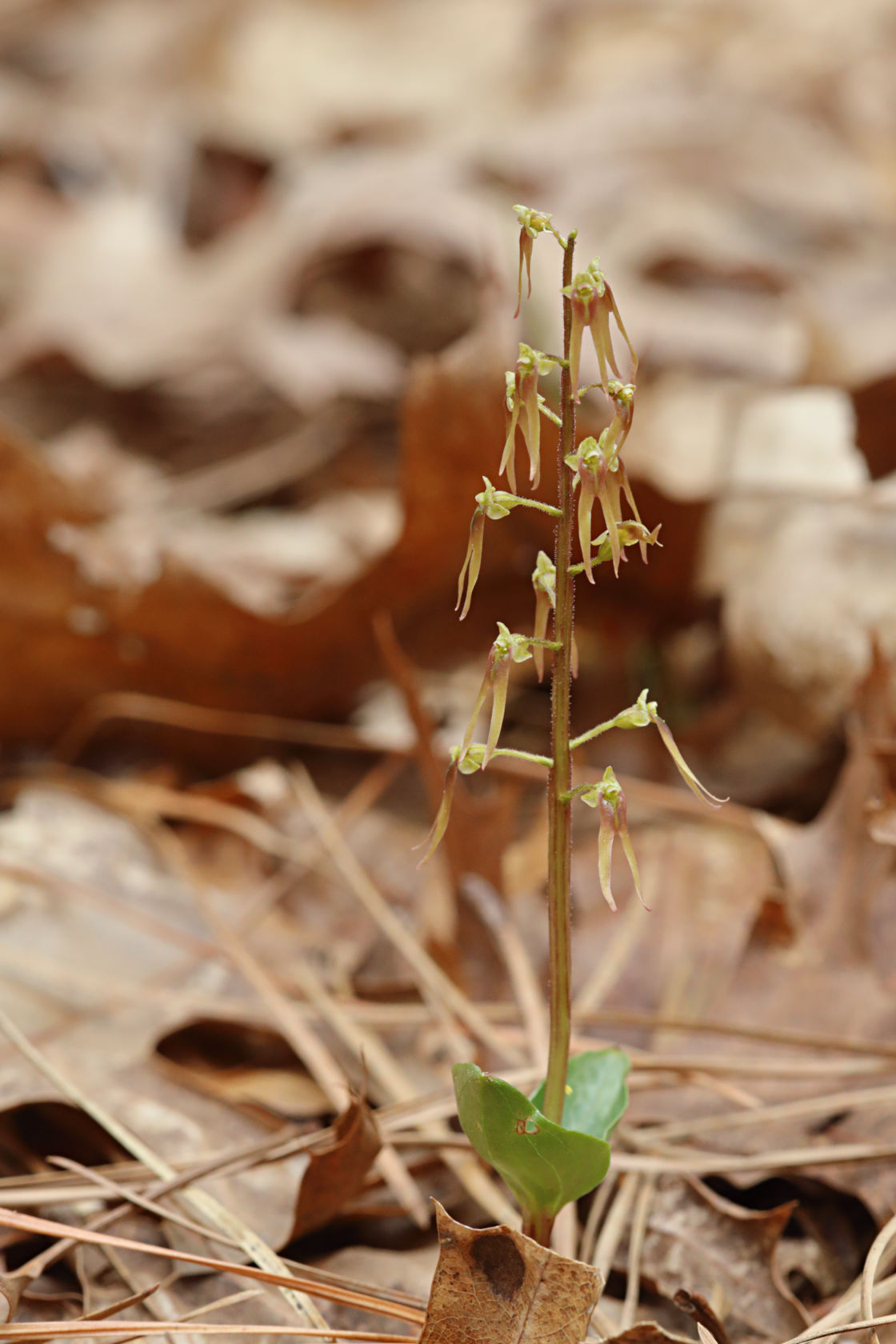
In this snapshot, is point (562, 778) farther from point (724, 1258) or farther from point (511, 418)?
point (724, 1258)

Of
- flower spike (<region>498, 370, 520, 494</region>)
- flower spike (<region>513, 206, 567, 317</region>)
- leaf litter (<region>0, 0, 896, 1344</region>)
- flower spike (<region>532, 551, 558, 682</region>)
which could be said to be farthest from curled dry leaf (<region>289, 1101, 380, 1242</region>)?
flower spike (<region>513, 206, 567, 317</region>)

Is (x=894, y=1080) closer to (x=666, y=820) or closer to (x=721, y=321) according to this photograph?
(x=666, y=820)

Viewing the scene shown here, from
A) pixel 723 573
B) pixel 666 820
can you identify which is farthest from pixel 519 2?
pixel 666 820

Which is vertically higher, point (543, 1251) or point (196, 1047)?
point (543, 1251)

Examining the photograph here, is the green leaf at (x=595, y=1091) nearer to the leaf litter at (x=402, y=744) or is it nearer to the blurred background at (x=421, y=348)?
the leaf litter at (x=402, y=744)

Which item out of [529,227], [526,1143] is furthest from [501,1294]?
[529,227]

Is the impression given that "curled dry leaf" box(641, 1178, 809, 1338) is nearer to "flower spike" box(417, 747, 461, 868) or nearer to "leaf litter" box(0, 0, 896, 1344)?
"leaf litter" box(0, 0, 896, 1344)
